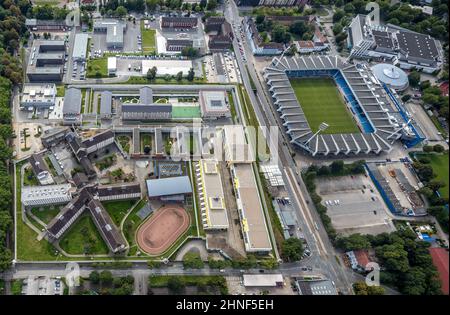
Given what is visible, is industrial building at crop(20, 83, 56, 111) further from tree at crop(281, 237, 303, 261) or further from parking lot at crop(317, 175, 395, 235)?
parking lot at crop(317, 175, 395, 235)

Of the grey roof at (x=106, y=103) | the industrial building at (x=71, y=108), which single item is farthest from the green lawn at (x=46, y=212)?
the grey roof at (x=106, y=103)

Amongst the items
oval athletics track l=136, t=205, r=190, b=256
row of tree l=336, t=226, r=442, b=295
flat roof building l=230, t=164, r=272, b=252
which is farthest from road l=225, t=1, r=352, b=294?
oval athletics track l=136, t=205, r=190, b=256

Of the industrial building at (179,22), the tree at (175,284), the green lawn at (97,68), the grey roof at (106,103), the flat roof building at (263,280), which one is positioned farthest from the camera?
the industrial building at (179,22)

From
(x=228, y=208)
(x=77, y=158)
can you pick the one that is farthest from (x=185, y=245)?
(x=77, y=158)

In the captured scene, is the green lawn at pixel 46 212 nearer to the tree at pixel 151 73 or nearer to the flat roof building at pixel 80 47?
the tree at pixel 151 73

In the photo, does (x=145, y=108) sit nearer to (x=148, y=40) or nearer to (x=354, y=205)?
(x=148, y=40)
